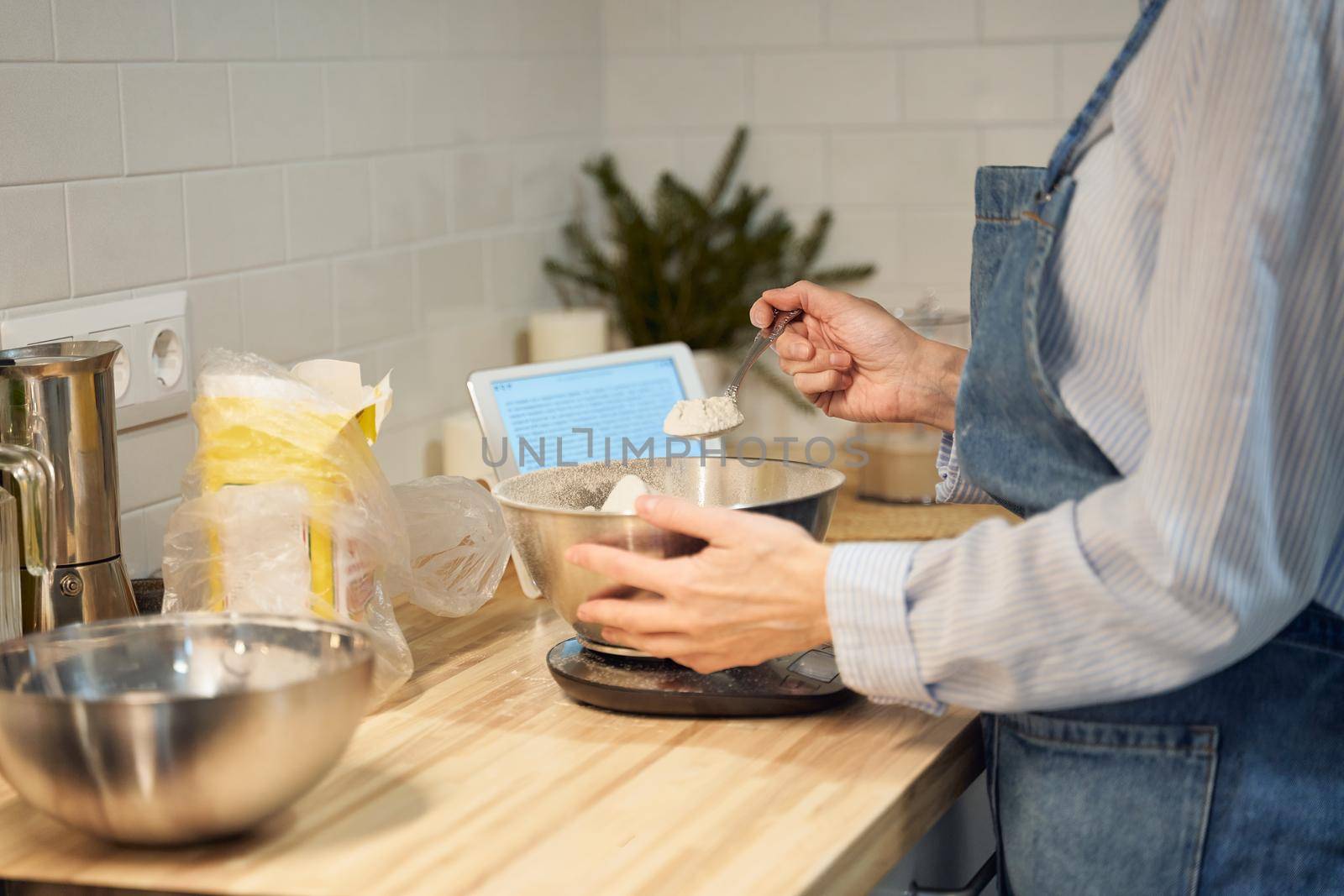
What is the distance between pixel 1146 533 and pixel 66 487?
749 mm

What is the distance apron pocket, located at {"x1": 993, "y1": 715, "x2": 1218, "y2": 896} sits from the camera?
896 millimetres

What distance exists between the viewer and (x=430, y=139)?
1.78 meters

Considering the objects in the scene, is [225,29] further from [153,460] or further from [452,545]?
Answer: [452,545]

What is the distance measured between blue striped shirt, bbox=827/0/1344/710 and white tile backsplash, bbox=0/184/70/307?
2.34 feet

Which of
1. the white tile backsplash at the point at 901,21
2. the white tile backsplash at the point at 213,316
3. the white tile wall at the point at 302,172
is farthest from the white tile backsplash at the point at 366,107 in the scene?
the white tile backsplash at the point at 901,21

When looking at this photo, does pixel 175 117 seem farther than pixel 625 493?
Yes

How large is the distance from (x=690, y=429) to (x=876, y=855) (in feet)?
1.60

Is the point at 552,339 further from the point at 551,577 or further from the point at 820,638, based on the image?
the point at 820,638

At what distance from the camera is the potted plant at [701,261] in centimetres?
210

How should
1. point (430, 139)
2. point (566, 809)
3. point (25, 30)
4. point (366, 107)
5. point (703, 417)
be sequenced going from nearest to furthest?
point (566, 809)
point (25, 30)
point (703, 417)
point (366, 107)
point (430, 139)

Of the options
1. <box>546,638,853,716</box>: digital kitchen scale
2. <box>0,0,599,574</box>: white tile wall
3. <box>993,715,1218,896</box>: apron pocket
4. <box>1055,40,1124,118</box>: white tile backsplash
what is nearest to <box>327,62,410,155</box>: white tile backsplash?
<box>0,0,599,574</box>: white tile wall

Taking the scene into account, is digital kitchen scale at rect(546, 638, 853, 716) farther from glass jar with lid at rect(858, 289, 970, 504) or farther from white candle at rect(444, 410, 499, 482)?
glass jar with lid at rect(858, 289, 970, 504)

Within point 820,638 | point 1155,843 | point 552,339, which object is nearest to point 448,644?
point 820,638

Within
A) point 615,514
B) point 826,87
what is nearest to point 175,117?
point 615,514
